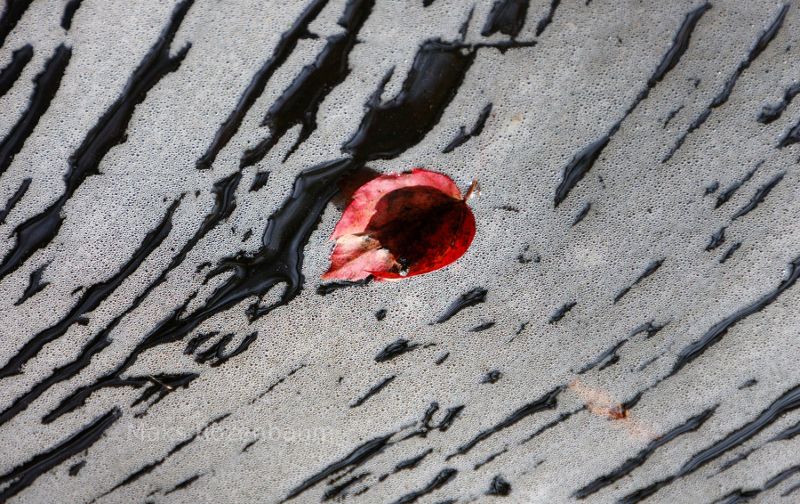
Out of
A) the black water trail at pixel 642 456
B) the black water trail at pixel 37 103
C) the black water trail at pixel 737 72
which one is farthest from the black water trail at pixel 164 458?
the black water trail at pixel 737 72

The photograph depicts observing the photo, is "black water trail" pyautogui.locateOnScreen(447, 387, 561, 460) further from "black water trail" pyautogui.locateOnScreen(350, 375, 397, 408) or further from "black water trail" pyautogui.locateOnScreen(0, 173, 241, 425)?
"black water trail" pyautogui.locateOnScreen(0, 173, 241, 425)

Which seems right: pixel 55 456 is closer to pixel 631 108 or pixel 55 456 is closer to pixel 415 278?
pixel 415 278

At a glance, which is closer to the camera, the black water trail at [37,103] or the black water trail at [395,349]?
the black water trail at [37,103]

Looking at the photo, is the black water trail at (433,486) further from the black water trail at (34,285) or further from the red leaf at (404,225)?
the black water trail at (34,285)

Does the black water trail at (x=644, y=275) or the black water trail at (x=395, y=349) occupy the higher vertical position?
the black water trail at (x=395, y=349)

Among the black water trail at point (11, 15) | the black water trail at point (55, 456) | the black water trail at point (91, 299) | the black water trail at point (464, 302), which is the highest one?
the black water trail at point (11, 15)

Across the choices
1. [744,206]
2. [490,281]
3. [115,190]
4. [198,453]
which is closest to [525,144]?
[490,281]

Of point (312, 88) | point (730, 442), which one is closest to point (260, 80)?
point (312, 88)

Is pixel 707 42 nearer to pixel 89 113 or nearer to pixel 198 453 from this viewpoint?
pixel 89 113
